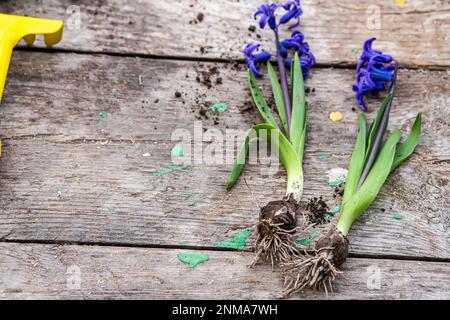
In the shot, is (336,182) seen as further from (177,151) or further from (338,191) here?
(177,151)

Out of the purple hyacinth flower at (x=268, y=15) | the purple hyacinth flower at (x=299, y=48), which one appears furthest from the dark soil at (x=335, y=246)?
the purple hyacinth flower at (x=268, y=15)

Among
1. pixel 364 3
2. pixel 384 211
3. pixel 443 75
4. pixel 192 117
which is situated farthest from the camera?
pixel 364 3

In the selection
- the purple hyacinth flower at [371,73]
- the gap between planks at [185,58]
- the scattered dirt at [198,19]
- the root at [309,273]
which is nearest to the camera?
the root at [309,273]

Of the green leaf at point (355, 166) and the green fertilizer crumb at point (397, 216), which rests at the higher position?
the green leaf at point (355, 166)

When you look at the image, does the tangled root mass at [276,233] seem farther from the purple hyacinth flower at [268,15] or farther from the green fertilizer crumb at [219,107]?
the purple hyacinth flower at [268,15]
